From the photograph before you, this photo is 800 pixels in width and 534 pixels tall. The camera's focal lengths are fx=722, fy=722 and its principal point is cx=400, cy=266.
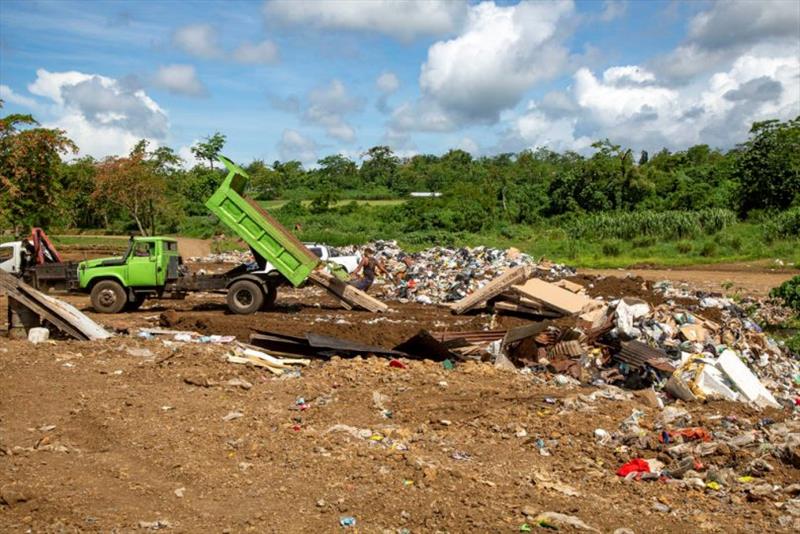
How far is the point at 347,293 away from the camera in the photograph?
14.4 metres

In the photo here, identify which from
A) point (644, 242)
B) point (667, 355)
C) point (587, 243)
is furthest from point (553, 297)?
point (644, 242)

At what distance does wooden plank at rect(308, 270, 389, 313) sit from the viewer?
46.8 feet

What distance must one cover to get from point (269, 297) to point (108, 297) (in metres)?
3.13

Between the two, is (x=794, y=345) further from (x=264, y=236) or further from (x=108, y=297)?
(x=108, y=297)

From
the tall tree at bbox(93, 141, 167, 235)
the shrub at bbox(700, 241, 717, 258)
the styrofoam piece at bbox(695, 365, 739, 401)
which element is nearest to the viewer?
the styrofoam piece at bbox(695, 365, 739, 401)

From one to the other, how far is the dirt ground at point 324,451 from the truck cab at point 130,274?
13.2ft

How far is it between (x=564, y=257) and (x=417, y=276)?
10.6 meters

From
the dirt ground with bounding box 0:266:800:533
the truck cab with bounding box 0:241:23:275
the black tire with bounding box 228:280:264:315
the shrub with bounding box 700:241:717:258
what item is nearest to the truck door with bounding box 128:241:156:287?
the black tire with bounding box 228:280:264:315

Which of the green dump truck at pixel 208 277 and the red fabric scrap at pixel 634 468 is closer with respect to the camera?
the red fabric scrap at pixel 634 468

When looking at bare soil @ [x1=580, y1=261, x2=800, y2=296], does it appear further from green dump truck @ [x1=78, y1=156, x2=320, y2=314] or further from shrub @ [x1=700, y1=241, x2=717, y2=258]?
green dump truck @ [x1=78, y1=156, x2=320, y2=314]

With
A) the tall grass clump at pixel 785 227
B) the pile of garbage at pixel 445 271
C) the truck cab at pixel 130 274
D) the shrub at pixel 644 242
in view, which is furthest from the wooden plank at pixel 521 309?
the tall grass clump at pixel 785 227

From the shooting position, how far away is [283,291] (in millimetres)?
19031

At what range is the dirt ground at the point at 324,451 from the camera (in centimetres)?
513

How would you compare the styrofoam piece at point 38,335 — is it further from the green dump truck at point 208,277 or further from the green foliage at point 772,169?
the green foliage at point 772,169
